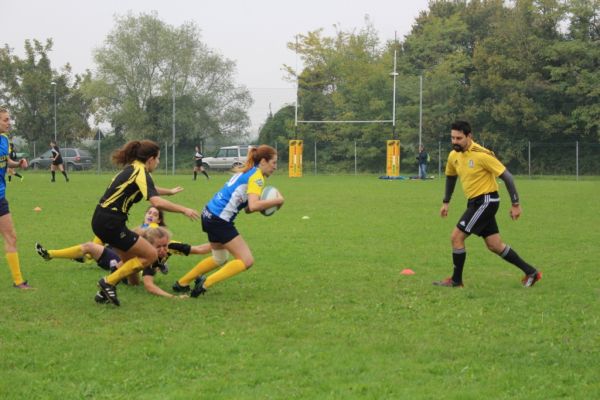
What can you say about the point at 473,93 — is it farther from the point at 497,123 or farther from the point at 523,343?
the point at 523,343

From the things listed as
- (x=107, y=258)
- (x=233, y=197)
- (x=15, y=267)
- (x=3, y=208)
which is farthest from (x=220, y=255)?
(x=3, y=208)

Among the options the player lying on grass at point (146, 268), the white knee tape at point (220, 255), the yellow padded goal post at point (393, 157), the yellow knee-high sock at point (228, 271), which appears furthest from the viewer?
the yellow padded goal post at point (393, 157)

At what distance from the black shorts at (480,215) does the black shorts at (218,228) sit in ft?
8.07

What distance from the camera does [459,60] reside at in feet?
163

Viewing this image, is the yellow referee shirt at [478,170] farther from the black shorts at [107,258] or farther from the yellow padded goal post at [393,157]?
the yellow padded goal post at [393,157]

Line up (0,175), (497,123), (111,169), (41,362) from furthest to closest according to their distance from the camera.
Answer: (111,169)
(497,123)
(0,175)
(41,362)

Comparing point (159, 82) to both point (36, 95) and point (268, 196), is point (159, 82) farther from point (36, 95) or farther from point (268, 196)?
point (268, 196)

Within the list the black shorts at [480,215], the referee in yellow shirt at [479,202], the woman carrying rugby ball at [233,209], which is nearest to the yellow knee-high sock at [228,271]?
the woman carrying rugby ball at [233,209]

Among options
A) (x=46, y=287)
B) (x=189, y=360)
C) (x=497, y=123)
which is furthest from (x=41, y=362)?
(x=497, y=123)

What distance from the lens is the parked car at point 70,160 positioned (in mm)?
48156

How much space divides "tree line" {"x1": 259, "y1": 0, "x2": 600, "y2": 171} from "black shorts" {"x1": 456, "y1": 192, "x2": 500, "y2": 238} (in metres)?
32.3

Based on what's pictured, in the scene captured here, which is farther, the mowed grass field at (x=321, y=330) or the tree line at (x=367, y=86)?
the tree line at (x=367, y=86)

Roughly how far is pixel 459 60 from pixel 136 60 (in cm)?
2155

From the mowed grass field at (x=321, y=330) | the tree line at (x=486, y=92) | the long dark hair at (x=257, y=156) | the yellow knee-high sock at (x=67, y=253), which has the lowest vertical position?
the mowed grass field at (x=321, y=330)
